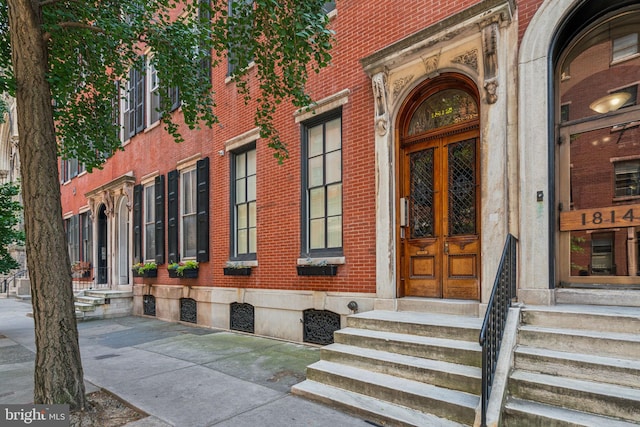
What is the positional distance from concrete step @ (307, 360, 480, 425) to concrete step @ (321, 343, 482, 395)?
0.06 meters

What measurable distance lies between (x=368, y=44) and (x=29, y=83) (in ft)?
16.2

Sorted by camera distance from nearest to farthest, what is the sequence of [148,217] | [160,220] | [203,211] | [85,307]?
[203,211]
[160,220]
[85,307]
[148,217]

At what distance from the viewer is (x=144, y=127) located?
12633 mm

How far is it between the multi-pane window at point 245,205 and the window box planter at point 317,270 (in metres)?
1.83

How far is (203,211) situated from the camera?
963cm

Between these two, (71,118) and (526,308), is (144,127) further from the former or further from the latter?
(526,308)

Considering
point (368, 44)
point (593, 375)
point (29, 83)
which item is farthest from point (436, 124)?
point (29, 83)

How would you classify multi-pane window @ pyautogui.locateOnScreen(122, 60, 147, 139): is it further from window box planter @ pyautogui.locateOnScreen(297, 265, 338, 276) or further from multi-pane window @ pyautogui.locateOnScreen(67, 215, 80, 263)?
window box planter @ pyautogui.locateOnScreen(297, 265, 338, 276)

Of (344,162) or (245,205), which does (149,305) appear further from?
(344,162)

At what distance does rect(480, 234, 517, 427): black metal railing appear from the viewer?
10.6 feet

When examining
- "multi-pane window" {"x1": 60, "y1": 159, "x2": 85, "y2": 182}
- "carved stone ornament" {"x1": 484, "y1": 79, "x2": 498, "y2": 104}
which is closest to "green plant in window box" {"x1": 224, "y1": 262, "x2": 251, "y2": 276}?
"carved stone ornament" {"x1": 484, "y1": 79, "x2": 498, "y2": 104}

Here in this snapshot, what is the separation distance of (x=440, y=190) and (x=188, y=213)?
7428 mm

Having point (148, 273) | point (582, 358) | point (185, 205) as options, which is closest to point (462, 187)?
point (582, 358)

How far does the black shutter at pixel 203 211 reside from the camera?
950cm
